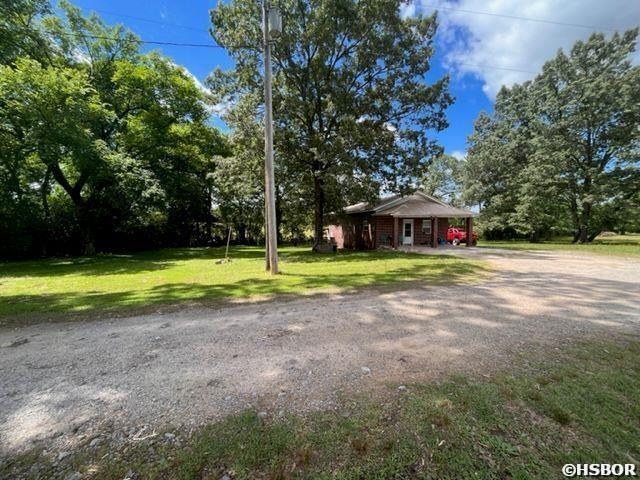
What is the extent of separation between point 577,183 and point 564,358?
93.0 ft

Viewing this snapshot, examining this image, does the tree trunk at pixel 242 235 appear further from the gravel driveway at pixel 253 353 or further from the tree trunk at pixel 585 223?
the tree trunk at pixel 585 223

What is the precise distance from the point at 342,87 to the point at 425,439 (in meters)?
16.0

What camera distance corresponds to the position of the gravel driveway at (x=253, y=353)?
2.38 m

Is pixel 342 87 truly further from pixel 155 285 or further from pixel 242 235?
pixel 242 235

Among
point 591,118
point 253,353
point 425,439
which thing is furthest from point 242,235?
point 591,118

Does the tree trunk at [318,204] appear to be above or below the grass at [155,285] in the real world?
above

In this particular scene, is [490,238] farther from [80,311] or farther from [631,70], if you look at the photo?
[80,311]

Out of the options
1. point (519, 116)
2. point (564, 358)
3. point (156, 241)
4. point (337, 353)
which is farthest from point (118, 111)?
point (519, 116)

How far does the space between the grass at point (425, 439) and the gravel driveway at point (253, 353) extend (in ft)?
0.83

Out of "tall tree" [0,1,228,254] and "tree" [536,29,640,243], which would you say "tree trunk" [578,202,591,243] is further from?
"tall tree" [0,1,228,254]

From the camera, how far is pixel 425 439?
2.03 m

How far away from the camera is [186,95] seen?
19.4 metres

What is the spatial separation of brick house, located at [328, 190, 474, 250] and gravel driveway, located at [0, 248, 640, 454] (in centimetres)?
1311

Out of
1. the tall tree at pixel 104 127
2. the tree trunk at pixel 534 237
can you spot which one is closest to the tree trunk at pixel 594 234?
the tree trunk at pixel 534 237
